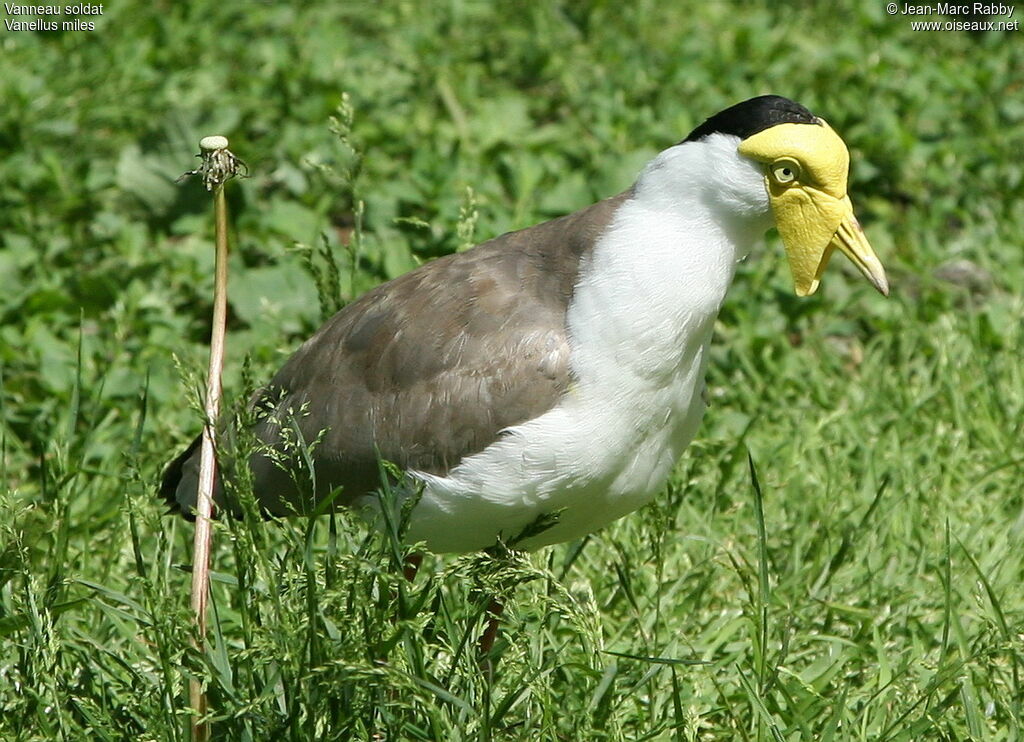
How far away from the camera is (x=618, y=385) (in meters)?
3.05

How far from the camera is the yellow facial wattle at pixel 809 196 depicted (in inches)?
120

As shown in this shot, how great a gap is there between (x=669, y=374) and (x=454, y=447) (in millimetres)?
511

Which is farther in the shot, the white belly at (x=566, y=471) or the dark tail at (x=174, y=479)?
the dark tail at (x=174, y=479)

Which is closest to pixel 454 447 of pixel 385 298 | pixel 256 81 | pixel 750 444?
pixel 385 298

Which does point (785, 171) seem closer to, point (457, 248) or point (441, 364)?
point (441, 364)

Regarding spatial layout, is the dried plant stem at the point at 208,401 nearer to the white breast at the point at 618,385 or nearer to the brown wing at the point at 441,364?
the brown wing at the point at 441,364

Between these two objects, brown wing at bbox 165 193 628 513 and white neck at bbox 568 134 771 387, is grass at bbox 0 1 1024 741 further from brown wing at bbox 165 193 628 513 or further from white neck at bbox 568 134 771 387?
white neck at bbox 568 134 771 387

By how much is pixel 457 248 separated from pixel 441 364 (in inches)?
49.2

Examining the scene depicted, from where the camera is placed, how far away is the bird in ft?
10.0

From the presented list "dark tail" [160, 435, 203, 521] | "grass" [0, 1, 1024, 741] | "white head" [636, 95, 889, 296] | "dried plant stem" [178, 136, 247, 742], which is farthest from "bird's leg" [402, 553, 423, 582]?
"white head" [636, 95, 889, 296]

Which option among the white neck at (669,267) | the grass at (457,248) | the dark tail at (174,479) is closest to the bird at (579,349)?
the white neck at (669,267)

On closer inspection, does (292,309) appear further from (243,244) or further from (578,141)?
(578,141)

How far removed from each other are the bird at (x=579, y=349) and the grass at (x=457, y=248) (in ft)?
0.70

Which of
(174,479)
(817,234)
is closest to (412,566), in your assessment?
(174,479)
